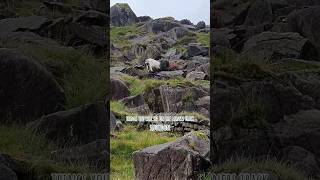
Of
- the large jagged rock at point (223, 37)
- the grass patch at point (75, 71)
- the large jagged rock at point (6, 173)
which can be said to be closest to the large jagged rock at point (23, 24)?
the grass patch at point (75, 71)

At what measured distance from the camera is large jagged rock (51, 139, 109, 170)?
7.92 m

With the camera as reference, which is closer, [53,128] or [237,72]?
[53,128]

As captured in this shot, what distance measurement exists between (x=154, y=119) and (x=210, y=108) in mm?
901

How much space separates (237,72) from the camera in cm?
867

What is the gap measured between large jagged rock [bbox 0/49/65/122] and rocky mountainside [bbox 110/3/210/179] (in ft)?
3.74

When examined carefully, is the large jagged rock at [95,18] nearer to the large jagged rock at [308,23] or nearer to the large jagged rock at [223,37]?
the large jagged rock at [223,37]

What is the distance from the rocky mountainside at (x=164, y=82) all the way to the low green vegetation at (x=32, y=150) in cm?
106

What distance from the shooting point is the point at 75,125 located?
8195mm

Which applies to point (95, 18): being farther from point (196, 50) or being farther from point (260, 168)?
point (260, 168)

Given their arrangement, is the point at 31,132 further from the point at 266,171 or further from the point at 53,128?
the point at 266,171

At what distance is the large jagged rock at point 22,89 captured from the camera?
8.23 m

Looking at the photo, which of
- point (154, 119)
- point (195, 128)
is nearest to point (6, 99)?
point (154, 119)

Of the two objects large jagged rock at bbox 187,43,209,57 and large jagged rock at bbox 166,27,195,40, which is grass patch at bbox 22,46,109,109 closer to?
large jagged rock at bbox 166,27,195,40

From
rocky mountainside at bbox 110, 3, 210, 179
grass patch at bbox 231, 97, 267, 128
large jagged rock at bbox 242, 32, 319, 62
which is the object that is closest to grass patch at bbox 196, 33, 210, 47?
rocky mountainside at bbox 110, 3, 210, 179
